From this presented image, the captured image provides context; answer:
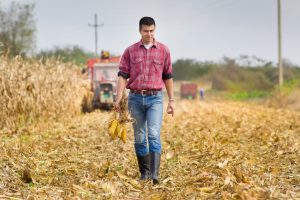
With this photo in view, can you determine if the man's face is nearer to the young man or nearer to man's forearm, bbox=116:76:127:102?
the young man

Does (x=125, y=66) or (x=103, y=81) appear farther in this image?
(x=103, y=81)

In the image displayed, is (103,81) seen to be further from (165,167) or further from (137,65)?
(137,65)

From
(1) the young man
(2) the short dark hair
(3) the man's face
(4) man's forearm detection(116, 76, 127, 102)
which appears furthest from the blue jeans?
(2) the short dark hair

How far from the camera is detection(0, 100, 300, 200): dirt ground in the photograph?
6477mm

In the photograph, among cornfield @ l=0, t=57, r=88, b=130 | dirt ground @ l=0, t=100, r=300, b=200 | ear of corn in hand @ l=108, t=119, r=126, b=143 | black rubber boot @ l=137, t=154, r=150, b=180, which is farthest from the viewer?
cornfield @ l=0, t=57, r=88, b=130

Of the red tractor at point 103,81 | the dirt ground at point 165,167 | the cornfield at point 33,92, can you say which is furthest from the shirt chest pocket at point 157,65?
the red tractor at point 103,81

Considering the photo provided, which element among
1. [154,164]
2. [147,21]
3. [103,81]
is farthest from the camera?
[103,81]

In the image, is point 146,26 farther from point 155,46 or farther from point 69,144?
point 69,144

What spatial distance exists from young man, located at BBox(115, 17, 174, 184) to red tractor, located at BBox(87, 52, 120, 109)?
14902 mm

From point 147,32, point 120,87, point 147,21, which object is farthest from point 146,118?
point 147,21

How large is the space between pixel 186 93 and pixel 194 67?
3375 centimetres

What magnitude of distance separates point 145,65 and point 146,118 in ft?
2.34

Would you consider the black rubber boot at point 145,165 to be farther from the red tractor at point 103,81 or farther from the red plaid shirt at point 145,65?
the red tractor at point 103,81

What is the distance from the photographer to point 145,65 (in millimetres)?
7414
